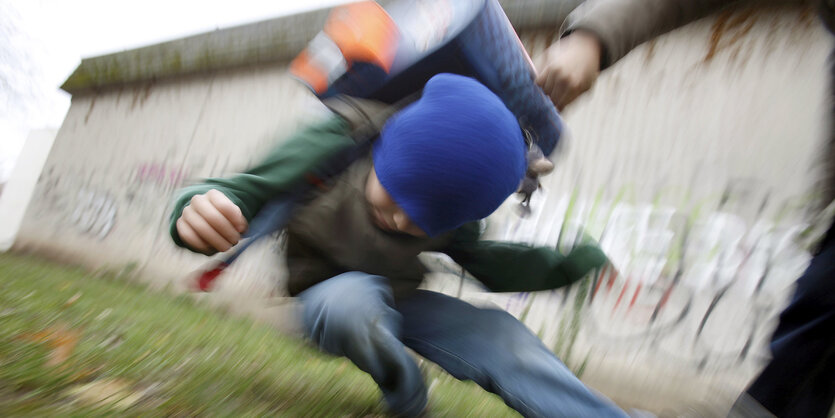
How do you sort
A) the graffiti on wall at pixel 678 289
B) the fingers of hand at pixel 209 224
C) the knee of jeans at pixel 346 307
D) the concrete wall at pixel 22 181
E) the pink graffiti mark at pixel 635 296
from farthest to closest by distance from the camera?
the concrete wall at pixel 22 181, the pink graffiti mark at pixel 635 296, the graffiti on wall at pixel 678 289, the knee of jeans at pixel 346 307, the fingers of hand at pixel 209 224

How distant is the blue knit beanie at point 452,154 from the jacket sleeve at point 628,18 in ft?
0.89

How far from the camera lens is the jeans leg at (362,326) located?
1.03 meters

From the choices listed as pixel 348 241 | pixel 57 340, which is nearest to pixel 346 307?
pixel 348 241

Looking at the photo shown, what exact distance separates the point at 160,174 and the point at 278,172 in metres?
4.02

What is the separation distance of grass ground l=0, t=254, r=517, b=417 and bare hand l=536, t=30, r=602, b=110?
3.16 feet

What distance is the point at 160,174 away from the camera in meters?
4.55

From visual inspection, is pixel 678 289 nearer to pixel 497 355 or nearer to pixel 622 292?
pixel 622 292

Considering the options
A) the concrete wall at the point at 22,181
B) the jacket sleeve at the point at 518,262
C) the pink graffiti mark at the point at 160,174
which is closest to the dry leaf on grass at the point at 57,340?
the jacket sleeve at the point at 518,262

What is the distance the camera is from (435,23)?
110 centimetres

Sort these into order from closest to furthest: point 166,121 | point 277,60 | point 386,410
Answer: point 386,410, point 277,60, point 166,121

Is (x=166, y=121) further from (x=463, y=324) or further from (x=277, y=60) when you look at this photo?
(x=463, y=324)

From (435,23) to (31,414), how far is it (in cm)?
121

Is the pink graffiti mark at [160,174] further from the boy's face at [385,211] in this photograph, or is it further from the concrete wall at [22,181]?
the boy's face at [385,211]

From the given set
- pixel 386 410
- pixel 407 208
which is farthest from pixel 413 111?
pixel 386 410
